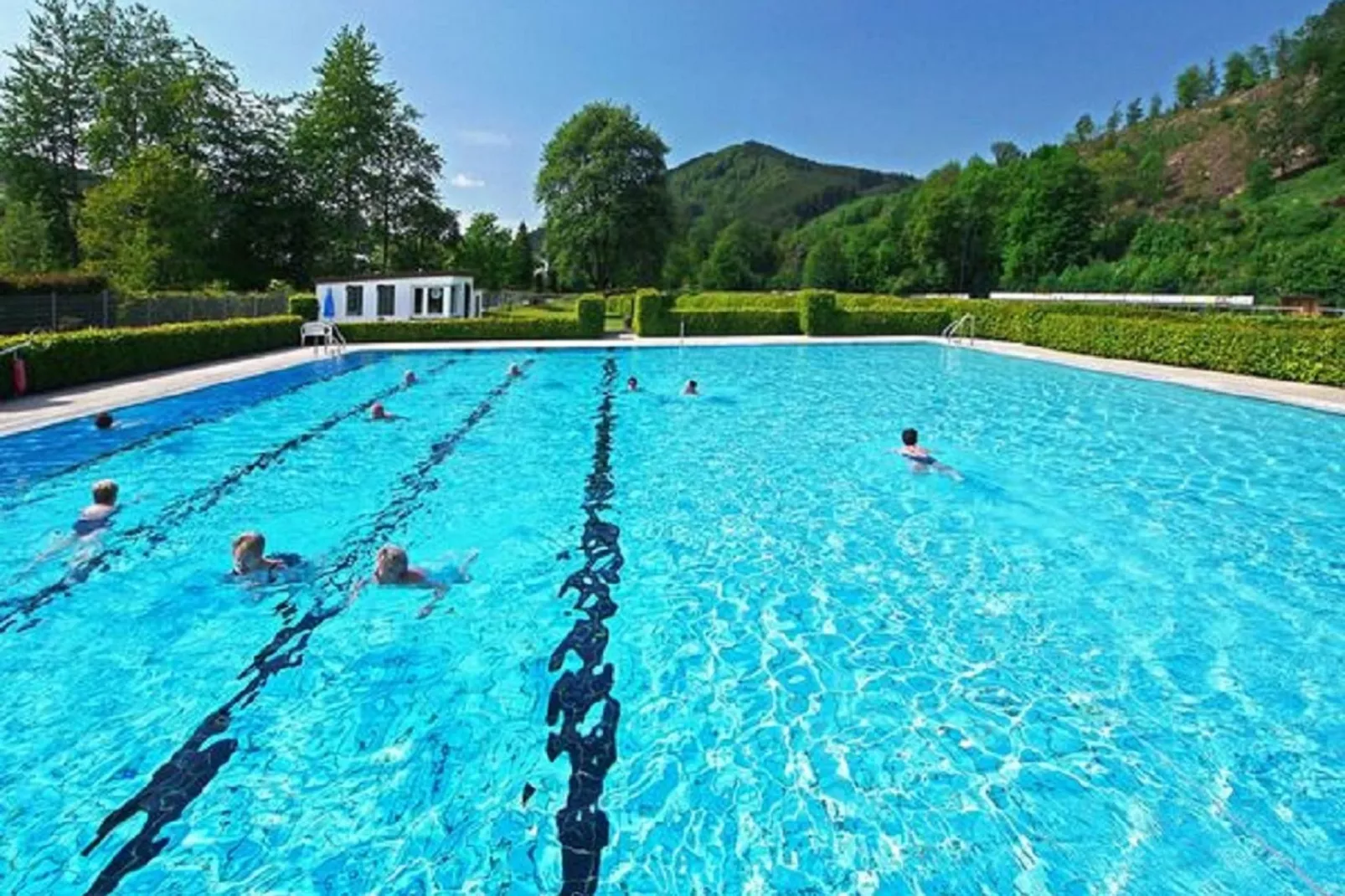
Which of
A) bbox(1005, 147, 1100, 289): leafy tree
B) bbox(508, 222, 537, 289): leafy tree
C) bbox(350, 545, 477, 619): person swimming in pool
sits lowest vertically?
bbox(350, 545, 477, 619): person swimming in pool

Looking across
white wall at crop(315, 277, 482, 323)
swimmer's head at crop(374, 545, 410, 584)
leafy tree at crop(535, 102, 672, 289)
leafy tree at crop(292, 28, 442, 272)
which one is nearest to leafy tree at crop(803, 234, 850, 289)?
leafy tree at crop(535, 102, 672, 289)

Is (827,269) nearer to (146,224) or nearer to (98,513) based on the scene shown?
(146,224)

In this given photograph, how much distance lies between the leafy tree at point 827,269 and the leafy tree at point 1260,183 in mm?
41161

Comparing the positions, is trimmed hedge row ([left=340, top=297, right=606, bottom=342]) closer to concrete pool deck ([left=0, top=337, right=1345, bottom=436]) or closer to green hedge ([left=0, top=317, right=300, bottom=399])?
concrete pool deck ([left=0, top=337, right=1345, bottom=436])

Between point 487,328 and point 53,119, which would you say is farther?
point 53,119

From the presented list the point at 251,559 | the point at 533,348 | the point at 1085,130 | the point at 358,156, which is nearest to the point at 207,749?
the point at 251,559

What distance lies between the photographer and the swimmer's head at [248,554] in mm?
6363

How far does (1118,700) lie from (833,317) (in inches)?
1039

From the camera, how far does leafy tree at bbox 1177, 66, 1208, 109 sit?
420ft

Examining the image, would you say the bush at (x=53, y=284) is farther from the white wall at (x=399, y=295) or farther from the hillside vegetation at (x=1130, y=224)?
the hillside vegetation at (x=1130, y=224)

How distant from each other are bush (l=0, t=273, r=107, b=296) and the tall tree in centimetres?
1874

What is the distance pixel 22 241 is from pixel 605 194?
1224 inches

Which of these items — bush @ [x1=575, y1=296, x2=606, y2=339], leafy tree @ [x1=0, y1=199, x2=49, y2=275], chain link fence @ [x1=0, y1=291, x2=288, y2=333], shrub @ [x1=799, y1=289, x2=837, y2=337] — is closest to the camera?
chain link fence @ [x1=0, y1=291, x2=288, y2=333]

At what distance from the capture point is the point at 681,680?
4973 mm
